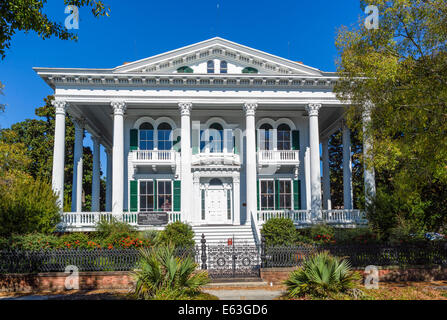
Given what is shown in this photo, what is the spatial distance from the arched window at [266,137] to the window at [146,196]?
7.65 meters

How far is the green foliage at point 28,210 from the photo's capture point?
15.4m

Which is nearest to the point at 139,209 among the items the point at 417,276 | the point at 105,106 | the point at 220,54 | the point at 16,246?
the point at 105,106

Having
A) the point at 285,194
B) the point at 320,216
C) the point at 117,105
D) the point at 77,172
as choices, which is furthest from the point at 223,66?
the point at 77,172

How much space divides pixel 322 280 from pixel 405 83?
23.8ft

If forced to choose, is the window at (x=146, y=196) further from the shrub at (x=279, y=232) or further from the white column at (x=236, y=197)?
the shrub at (x=279, y=232)

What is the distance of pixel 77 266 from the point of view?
42.5ft

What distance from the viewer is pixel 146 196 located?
23016 millimetres

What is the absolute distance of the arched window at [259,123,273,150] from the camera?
23.8m

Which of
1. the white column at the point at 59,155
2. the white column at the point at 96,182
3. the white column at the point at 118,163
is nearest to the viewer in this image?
the white column at the point at 59,155

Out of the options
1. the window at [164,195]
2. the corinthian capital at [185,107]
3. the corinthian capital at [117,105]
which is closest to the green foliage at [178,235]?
the window at [164,195]

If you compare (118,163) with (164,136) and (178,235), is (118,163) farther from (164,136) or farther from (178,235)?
(178,235)

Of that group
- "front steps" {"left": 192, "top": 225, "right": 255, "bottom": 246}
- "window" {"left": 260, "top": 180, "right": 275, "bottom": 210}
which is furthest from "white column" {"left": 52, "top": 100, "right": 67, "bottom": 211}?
"window" {"left": 260, "top": 180, "right": 275, "bottom": 210}

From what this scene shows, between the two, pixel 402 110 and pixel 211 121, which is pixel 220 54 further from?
pixel 402 110
